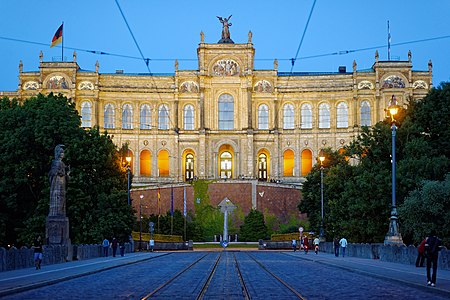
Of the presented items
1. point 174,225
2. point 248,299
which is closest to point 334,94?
point 174,225

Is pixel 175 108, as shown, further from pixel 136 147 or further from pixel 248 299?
pixel 248 299

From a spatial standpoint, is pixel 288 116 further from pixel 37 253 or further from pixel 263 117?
pixel 37 253

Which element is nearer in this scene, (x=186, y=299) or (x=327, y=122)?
(x=186, y=299)

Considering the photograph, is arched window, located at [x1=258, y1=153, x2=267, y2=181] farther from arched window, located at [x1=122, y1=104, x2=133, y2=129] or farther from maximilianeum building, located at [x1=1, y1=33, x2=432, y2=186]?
arched window, located at [x1=122, y1=104, x2=133, y2=129]

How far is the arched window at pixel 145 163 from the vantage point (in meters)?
106

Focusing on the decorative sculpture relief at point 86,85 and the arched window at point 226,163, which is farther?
the arched window at point 226,163

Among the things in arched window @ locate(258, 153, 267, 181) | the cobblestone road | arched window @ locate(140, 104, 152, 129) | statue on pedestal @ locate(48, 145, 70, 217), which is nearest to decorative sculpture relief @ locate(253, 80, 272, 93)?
arched window @ locate(258, 153, 267, 181)

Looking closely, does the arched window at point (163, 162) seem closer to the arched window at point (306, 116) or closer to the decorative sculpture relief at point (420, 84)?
the arched window at point (306, 116)

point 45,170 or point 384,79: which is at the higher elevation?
point 384,79

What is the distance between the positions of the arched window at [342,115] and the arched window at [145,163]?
26.3 meters

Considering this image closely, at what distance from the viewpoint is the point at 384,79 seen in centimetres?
10369

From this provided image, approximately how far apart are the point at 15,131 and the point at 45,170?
129 inches

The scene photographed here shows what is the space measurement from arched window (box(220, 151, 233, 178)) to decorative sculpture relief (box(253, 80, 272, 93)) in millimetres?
9776

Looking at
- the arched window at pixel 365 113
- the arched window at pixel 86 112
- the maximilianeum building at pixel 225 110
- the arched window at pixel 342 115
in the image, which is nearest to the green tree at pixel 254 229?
the maximilianeum building at pixel 225 110
